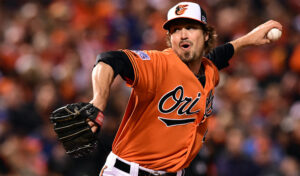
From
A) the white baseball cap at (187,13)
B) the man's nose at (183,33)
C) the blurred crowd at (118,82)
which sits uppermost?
the white baseball cap at (187,13)

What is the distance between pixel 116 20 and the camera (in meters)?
8.48

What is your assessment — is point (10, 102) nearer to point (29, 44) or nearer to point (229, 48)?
point (29, 44)

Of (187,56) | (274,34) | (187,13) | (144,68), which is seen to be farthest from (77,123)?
(274,34)

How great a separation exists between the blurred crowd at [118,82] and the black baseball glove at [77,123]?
256 centimetres

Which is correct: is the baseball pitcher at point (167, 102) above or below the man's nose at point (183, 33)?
below

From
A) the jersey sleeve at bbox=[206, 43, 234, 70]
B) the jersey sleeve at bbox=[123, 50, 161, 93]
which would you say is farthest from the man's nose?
the jersey sleeve at bbox=[206, 43, 234, 70]

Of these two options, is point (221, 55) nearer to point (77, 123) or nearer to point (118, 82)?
point (77, 123)

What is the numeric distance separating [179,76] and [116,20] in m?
5.37

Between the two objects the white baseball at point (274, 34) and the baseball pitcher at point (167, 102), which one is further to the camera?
the white baseball at point (274, 34)

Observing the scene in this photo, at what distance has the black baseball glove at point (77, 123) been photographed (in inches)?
103

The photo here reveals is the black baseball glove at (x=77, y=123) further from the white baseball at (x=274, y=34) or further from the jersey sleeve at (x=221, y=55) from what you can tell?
the white baseball at (x=274, y=34)

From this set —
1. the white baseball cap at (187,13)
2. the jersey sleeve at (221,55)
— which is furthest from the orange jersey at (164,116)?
the jersey sleeve at (221,55)

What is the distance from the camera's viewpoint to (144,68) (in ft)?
10.1

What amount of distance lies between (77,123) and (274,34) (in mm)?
2206
